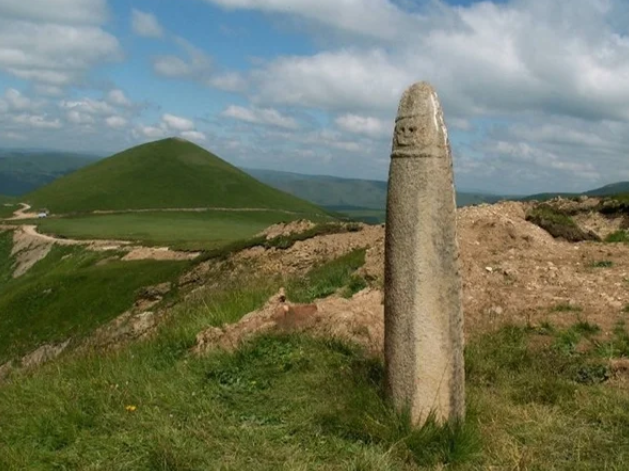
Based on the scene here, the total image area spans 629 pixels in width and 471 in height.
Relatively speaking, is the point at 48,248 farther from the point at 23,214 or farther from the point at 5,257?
the point at 23,214

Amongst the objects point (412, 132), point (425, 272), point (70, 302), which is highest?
point (412, 132)

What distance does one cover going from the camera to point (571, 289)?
1238 cm

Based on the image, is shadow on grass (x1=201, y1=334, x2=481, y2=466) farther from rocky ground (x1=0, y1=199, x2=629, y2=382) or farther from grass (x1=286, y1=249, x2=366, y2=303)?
grass (x1=286, y1=249, x2=366, y2=303)

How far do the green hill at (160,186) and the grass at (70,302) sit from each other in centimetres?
7956

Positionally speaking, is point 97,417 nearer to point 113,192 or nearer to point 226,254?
point 226,254

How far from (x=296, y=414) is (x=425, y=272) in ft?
6.87

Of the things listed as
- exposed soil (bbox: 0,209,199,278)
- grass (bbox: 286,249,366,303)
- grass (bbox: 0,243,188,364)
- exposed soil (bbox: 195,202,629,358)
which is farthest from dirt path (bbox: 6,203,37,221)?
exposed soil (bbox: 195,202,629,358)

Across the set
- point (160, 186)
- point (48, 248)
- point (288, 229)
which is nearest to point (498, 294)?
point (288, 229)

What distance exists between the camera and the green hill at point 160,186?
128 metres

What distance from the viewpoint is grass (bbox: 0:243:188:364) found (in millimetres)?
33250

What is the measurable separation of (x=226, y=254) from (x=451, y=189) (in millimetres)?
25336

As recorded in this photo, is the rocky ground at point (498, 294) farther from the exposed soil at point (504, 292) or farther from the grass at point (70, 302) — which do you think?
the grass at point (70, 302)

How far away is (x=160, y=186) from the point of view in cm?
14412

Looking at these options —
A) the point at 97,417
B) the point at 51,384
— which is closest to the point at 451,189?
the point at 97,417
